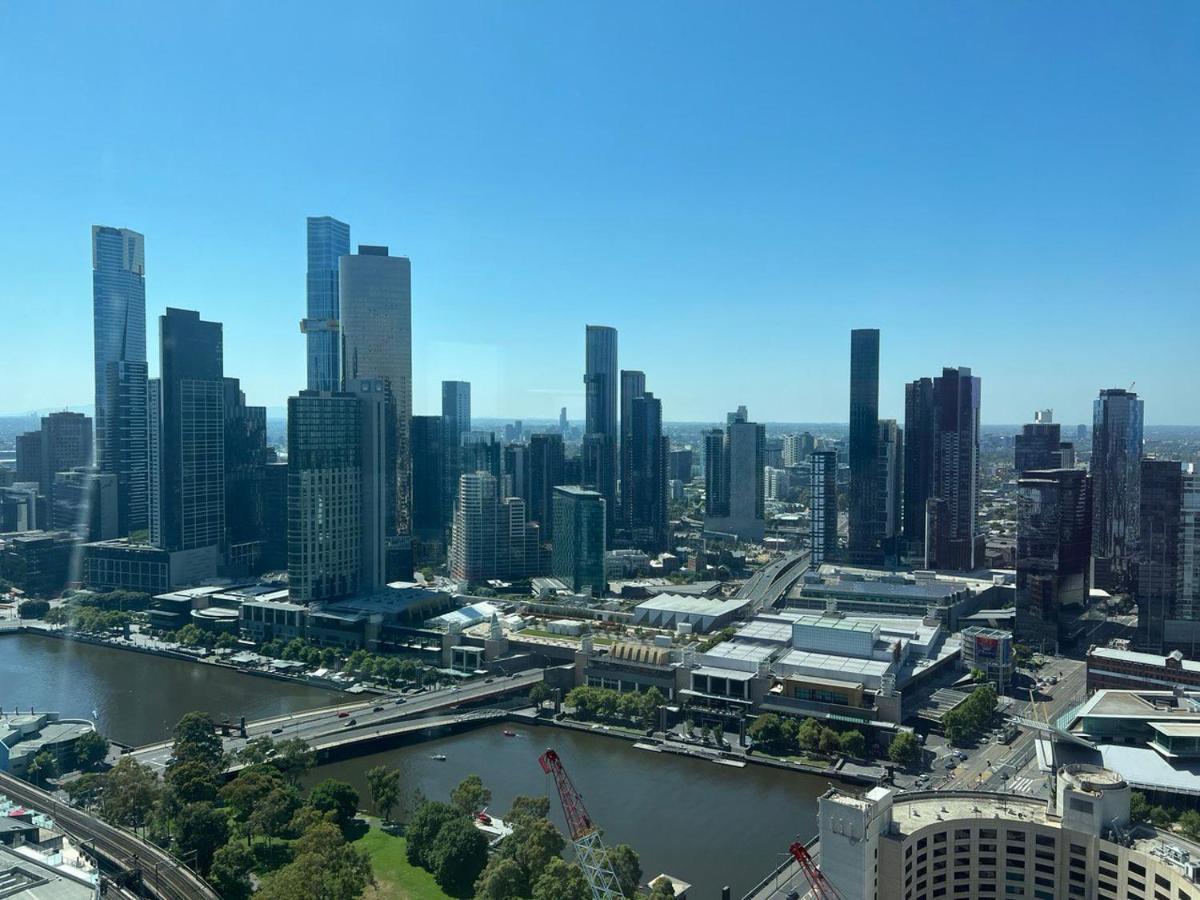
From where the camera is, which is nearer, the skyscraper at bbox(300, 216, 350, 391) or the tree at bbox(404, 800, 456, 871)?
the tree at bbox(404, 800, 456, 871)

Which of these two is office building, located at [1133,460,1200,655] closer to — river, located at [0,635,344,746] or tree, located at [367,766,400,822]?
tree, located at [367,766,400,822]

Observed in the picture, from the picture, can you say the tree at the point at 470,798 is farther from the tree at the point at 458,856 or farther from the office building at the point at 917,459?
the office building at the point at 917,459

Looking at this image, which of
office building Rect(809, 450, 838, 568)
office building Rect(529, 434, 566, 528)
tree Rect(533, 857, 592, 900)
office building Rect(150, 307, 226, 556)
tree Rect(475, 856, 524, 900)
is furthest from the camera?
office building Rect(529, 434, 566, 528)

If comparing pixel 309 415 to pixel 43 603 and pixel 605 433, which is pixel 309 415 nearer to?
pixel 43 603

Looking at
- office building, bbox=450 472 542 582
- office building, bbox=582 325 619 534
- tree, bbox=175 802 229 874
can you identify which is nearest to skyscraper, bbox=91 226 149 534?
office building, bbox=450 472 542 582

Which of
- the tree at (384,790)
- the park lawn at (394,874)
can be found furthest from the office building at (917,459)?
the park lawn at (394,874)
